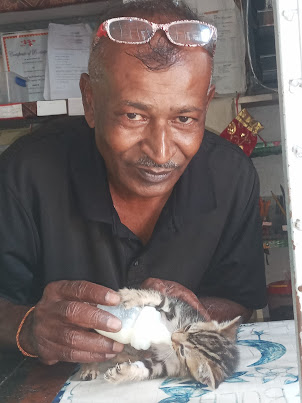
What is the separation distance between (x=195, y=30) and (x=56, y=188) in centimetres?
41

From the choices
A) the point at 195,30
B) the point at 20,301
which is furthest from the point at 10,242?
the point at 195,30

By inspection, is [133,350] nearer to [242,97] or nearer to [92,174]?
[92,174]

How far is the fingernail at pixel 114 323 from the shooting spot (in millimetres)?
711

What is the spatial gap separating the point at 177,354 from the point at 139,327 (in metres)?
0.07

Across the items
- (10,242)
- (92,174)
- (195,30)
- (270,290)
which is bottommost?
(270,290)

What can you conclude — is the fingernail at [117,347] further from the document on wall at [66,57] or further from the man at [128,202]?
the document on wall at [66,57]

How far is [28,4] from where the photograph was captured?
203 cm

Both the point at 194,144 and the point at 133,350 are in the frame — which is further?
the point at 194,144

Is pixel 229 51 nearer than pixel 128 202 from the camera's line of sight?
No

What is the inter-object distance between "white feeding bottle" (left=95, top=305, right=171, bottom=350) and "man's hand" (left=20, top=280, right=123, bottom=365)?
10 mm

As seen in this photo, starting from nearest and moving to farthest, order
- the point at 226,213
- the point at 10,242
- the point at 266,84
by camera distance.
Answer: the point at 10,242, the point at 226,213, the point at 266,84

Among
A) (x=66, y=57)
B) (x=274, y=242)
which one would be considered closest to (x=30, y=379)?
(x=274, y=242)

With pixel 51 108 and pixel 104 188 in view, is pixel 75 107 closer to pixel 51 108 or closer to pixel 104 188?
pixel 51 108

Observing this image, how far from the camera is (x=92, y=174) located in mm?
1077
